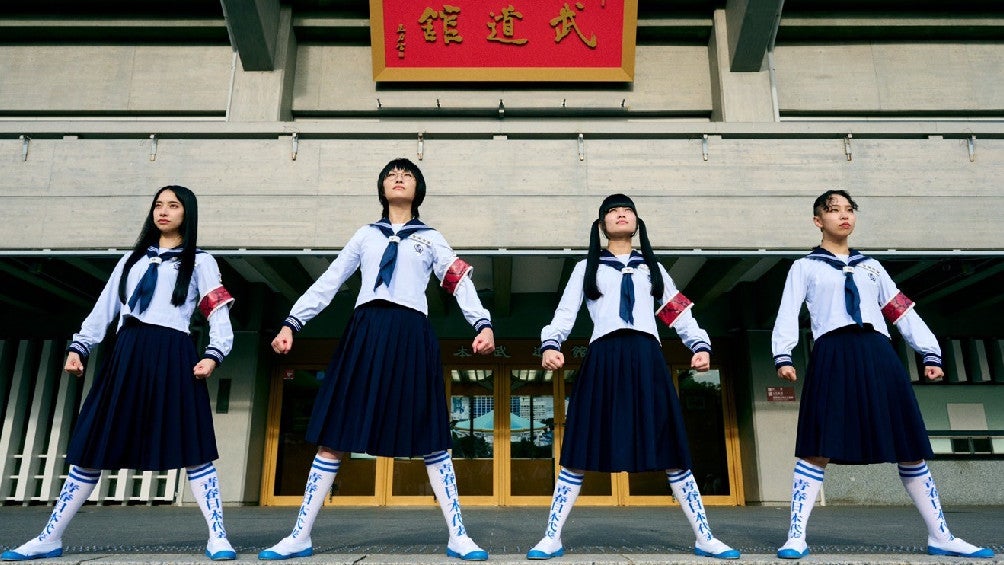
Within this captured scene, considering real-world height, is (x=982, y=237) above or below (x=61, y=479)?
above

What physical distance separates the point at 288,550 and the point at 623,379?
1855 mm

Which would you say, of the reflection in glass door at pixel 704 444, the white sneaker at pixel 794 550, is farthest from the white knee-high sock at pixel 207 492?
the reflection in glass door at pixel 704 444

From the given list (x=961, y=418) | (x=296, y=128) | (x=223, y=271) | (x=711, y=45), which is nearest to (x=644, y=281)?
(x=296, y=128)

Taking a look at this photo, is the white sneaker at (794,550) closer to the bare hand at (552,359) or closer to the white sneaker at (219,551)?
the bare hand at (552,359)

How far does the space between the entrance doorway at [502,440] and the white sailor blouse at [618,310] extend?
278 inches

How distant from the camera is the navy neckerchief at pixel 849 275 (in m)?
3.55

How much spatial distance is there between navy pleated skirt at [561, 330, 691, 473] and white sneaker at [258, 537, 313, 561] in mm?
1376

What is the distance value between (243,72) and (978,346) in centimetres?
1257

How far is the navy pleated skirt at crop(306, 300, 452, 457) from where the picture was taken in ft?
10.4

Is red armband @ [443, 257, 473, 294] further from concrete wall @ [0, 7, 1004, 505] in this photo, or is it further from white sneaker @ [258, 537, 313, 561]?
concrete wall @ [0, 7, 1004, 505]

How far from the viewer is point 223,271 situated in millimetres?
9273

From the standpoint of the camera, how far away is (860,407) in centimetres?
343

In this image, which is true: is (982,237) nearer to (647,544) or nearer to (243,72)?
(647,544)

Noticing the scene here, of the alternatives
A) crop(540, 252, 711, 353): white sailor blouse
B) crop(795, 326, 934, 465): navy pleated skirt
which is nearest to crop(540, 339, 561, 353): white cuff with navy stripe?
crop(540, 252, 711, 353): white sailor blouse
